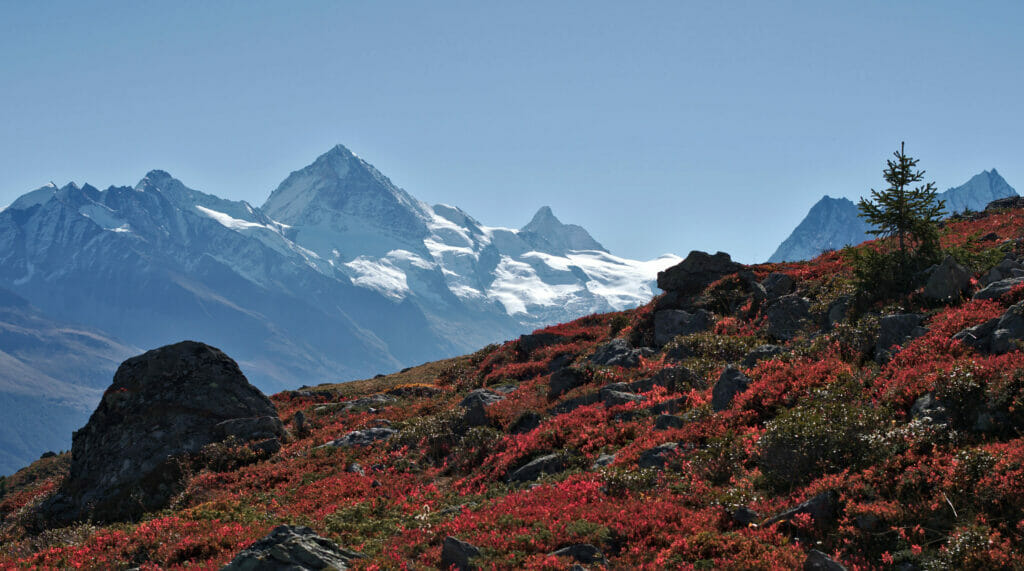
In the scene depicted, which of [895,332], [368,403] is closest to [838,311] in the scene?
[895,332]

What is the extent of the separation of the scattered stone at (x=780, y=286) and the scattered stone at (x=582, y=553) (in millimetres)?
21758

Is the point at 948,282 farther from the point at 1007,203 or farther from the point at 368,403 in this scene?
the point at 1007,203

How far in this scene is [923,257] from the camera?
901 inches

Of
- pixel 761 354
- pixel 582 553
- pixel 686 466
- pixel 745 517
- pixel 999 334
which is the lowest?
pixel 582 553

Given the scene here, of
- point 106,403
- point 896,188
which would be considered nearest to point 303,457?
point 106,403

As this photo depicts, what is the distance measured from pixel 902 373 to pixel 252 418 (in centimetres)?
2435

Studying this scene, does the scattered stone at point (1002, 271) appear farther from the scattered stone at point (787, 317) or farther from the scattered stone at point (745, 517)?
the scattered stone at point (745, 517)

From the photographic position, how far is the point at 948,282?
20.5 metres

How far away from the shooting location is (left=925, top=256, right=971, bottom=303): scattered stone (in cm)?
2033

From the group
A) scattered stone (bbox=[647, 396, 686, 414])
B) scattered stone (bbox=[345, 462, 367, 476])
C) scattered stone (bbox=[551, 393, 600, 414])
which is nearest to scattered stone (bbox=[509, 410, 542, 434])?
scattered stone (bbox=[551, 393, 600, 414])

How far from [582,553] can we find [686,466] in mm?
4608

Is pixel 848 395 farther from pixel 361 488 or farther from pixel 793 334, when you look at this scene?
pixel 361 488

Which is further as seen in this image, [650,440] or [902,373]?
[650,440]

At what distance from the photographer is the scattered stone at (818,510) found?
1159 centimetres
